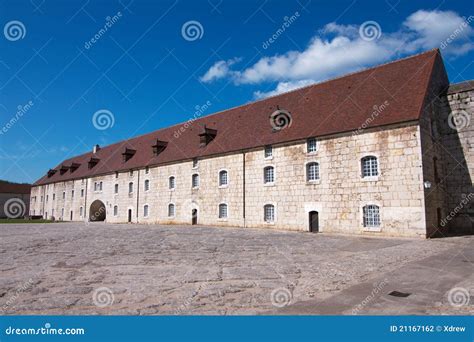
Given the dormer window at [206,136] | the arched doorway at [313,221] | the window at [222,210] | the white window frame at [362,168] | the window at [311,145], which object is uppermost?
the dormer window at [206,136]

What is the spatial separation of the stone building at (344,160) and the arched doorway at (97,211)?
1381 cm

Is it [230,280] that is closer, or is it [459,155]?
[230,280]

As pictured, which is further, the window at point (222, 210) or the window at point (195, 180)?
the window at point (195, 180)

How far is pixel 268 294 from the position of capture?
591 cm

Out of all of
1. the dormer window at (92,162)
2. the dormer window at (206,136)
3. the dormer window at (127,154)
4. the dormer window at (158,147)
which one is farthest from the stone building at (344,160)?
the dormer window at (92,162)

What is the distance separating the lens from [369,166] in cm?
1767

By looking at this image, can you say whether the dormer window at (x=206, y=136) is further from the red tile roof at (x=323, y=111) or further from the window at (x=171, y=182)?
the window at (x=171, y=182)

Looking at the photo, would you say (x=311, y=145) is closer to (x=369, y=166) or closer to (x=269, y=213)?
(x=369, y=166)

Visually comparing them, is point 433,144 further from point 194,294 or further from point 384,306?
point 194,294

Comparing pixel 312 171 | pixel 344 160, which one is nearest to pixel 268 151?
pixel 312 171

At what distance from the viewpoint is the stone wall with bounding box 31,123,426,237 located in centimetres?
1631

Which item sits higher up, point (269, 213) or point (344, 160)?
point (344, 160)

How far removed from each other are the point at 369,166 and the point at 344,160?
1332mm

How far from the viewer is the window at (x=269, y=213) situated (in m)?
21.6
